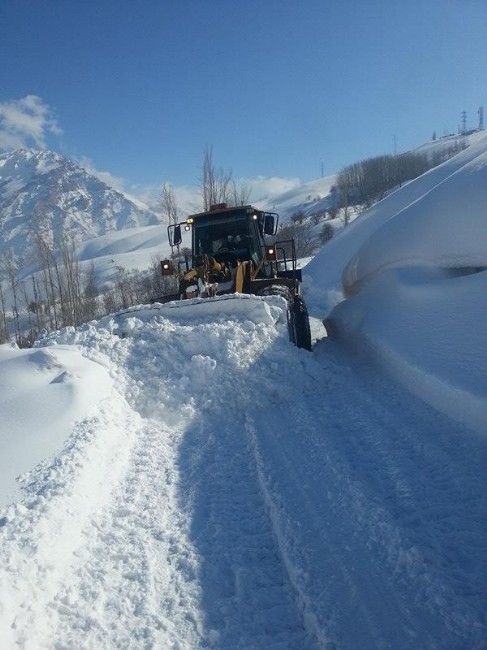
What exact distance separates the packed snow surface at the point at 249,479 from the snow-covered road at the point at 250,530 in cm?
1

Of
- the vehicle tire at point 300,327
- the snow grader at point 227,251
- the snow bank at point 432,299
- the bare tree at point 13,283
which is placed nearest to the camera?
the snow bank at point 432,299

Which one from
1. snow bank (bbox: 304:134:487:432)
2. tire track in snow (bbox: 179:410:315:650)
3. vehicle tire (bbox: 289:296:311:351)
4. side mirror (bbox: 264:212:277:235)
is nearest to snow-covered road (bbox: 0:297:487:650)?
tire track in snow (bbox: 179:410:315:650)

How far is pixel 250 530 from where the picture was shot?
136 inches

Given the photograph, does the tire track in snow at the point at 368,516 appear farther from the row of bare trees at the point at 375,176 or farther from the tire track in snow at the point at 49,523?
the row of bare trees at the point at 375,176

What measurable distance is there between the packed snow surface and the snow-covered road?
0.01 metres

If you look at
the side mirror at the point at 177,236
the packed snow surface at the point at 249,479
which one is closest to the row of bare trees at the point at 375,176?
the side mirror at the point at 177,236

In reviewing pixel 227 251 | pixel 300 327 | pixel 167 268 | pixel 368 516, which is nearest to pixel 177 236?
pixel 167 268

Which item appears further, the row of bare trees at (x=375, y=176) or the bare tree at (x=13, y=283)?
the row of bare trees at (x=375, y=176)

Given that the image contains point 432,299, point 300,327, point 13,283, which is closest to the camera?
point 432,299

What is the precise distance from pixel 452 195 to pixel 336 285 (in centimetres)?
904

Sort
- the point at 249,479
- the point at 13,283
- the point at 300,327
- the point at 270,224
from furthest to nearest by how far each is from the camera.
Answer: the point at 13,283, the point at 270,224, the point at 300,327, the point at 249,479

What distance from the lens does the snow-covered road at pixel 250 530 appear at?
8.43 feet

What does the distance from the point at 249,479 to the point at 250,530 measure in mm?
778

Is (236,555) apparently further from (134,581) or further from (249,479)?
(249,479)
